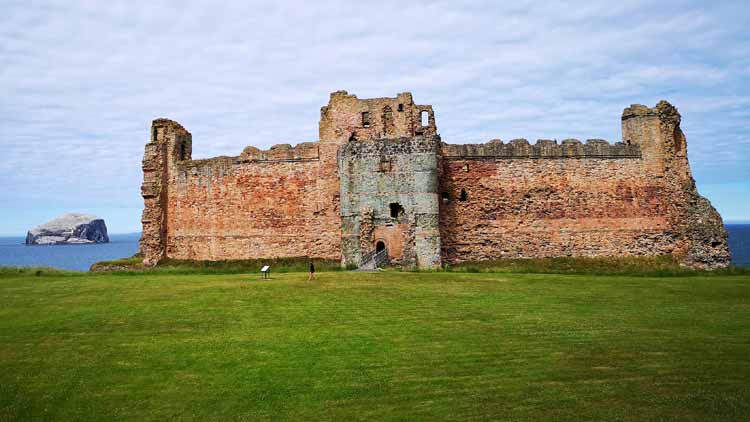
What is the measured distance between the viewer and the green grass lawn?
34.0 feet

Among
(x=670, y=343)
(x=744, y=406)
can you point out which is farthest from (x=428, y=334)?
(x=744, y=406)

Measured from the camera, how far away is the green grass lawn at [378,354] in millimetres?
10373

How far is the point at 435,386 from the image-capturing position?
11141 mm

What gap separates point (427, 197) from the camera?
2920 cm

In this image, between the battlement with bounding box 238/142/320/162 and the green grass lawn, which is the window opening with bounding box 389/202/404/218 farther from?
the green grass lawn

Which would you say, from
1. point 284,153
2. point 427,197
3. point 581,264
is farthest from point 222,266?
point 581,264

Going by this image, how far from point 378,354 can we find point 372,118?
21839 mm

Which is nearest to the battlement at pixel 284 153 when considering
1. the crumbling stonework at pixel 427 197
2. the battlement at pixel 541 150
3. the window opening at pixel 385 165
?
the crumbling stonework at pixel 427 197

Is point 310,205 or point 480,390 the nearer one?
point 480,390

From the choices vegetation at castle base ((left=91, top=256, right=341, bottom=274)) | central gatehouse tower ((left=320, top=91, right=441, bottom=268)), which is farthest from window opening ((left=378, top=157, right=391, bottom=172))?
vegetation at castle base ((left=91, top=256, right=341, bottom=274))

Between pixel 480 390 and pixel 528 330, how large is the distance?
396 centimetres

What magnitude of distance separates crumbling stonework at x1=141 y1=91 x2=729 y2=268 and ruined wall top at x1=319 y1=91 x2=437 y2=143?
0.05 meters

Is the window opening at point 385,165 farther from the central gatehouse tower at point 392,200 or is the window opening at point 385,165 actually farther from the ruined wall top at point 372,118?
the ruined wall top at point 372,118

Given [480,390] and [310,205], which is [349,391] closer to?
[480,390]
